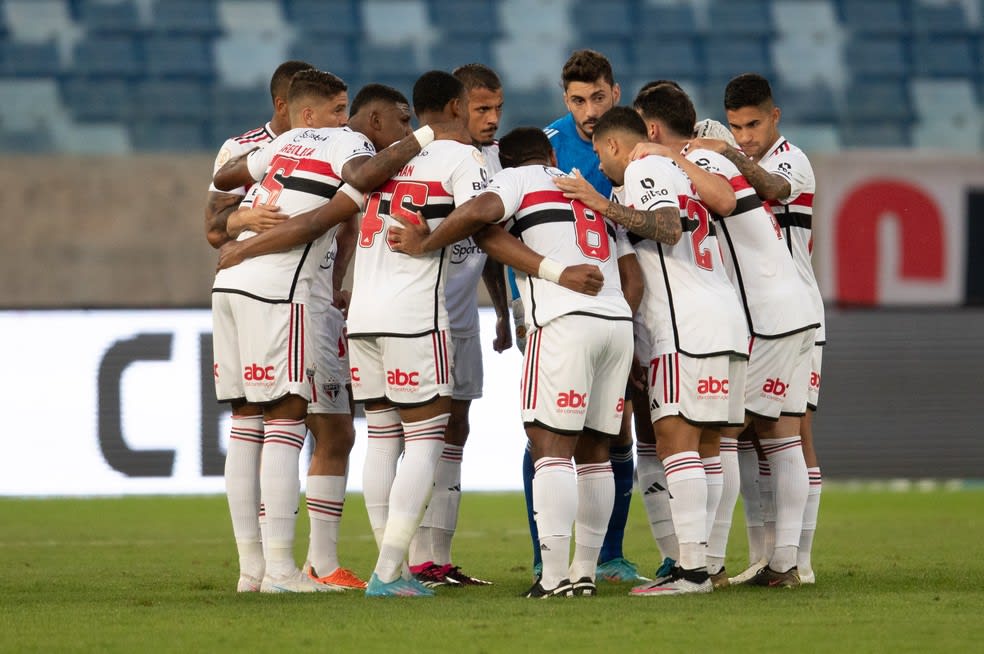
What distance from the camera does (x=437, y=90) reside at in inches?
239

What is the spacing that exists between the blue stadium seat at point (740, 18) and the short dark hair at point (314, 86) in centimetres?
1076

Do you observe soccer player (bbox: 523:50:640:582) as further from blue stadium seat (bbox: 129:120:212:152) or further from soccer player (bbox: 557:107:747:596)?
blue stadium seat (bbox: 129:120:212:152)

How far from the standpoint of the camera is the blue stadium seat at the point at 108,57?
15.4 m

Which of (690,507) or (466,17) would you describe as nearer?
(690,507)

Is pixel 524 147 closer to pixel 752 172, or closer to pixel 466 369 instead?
pixel 752 172

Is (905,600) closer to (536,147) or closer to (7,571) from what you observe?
(536,147)

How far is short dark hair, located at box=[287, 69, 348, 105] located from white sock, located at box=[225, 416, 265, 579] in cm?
146

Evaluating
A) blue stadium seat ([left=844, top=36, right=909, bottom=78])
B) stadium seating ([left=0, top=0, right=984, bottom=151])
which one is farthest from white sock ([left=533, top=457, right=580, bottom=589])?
blue stadium seat ([left=844, top=36, right=909, bottom=78])

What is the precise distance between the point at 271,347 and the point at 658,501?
198 cm

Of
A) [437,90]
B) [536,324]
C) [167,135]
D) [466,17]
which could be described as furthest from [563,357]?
[466,17]

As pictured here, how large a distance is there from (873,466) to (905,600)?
281 inches

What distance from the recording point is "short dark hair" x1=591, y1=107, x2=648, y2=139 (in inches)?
240

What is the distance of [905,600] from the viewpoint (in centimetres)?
568

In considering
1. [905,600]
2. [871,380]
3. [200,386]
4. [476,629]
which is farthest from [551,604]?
[871,380]
